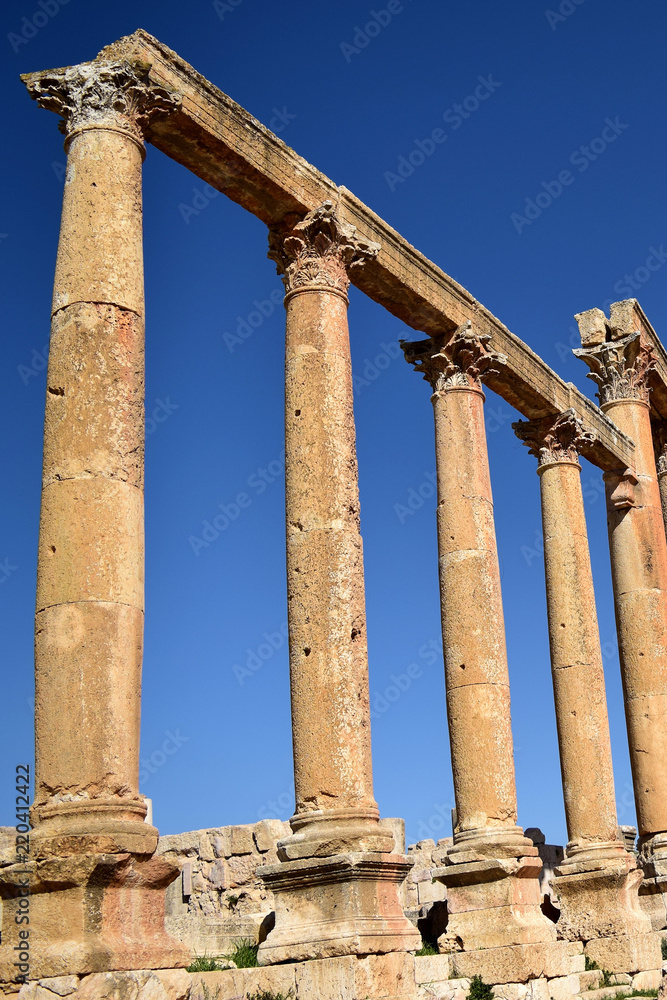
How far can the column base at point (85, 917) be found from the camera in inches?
366

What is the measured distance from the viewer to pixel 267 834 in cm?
1894

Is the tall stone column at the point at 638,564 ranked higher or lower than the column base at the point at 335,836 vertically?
higher

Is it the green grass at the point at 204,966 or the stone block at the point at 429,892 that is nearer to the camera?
the green grass at the point at 204,966

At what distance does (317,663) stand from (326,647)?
0.22 metres

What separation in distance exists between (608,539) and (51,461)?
17.2m

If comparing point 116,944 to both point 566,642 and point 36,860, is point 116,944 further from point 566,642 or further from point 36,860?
point 566,642

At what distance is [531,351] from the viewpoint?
22.0 meters

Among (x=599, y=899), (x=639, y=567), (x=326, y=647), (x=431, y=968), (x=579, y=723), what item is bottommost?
(x=431, y=968)

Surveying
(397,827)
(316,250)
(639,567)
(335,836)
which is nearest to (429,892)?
(397,827)

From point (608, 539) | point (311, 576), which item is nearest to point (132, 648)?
point (311, 576)

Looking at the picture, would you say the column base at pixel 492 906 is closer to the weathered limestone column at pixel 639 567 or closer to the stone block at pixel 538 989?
the stone block at pixel 538 989

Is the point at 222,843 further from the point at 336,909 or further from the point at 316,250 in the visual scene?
the point at 316,250

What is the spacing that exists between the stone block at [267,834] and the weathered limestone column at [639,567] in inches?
318

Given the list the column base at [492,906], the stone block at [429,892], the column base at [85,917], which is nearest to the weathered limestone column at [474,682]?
the column base at [492,906]
